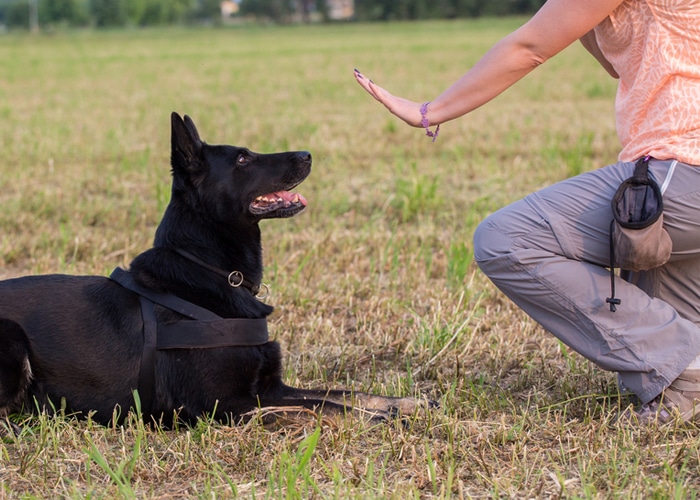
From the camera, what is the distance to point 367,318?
189 inches

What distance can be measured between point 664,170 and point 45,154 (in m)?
8.12

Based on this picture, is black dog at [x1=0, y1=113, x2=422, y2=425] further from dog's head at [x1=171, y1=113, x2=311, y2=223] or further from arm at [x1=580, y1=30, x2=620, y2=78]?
arm at [x1=580, y1=30, x2=620, y2=78]

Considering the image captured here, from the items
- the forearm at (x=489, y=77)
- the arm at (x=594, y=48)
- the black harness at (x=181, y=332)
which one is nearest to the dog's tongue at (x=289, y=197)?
the black harness at (x=181, y=332)

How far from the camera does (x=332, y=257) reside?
600 cm

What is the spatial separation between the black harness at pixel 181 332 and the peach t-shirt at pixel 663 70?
5.43ft

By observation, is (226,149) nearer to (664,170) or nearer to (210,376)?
(210,376)

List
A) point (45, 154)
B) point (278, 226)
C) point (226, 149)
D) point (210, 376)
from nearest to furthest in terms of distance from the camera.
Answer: point (210, 376), point (226, 149), point (278, 226), point (45, 154)

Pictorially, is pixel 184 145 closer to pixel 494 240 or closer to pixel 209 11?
pixel 494 240

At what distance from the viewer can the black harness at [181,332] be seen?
3.39m

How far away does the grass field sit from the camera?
297 centimetres

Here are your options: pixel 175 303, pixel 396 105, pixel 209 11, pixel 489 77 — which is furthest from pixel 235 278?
pixel 209 11

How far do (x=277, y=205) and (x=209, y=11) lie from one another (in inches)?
4219

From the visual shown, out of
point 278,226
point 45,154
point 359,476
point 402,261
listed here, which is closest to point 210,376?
point 359,476

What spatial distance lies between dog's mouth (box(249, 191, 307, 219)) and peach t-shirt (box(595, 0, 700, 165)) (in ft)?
4.53
